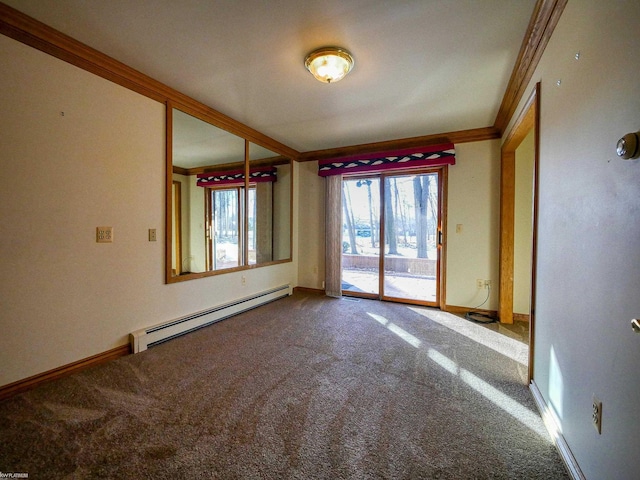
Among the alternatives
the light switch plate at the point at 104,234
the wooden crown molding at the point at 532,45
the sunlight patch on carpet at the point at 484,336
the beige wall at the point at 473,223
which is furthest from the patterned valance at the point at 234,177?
the wooden crown molding at the point at 532,45

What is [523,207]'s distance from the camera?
343 centimetres

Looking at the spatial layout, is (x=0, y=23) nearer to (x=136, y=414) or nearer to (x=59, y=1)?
(x=59, y=1)

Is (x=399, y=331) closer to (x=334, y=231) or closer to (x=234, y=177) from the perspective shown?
(x=334, y=231)

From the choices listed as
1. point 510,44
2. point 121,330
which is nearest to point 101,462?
point 121,330

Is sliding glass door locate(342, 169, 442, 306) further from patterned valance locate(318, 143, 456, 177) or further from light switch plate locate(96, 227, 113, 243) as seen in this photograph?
light switch plate locate(96, 227, 113, 243)

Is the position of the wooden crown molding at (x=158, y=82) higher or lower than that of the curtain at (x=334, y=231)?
higher

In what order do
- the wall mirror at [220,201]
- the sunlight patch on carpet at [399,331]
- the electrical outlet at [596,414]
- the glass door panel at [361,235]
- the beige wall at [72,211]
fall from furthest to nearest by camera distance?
the glass door panel at [361,235] → the wall mirror at [220,201] → the sunlight patch on carpet at [399,331] → the beige wall at [72,211] → the electrical outlet at [596,414]

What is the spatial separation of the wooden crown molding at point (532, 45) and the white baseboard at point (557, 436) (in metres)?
2.29

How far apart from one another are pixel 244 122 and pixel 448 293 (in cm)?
364

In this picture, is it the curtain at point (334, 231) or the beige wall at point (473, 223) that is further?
the curtain at point (334, 231)

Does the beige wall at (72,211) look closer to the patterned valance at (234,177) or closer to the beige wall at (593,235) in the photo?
the patterned valance at (234,177)

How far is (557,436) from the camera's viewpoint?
1456 millimetres

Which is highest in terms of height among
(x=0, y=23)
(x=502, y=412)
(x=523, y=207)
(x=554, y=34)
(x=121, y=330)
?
(x=0, y=23)

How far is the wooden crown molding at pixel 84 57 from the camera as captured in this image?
5.70 feet
